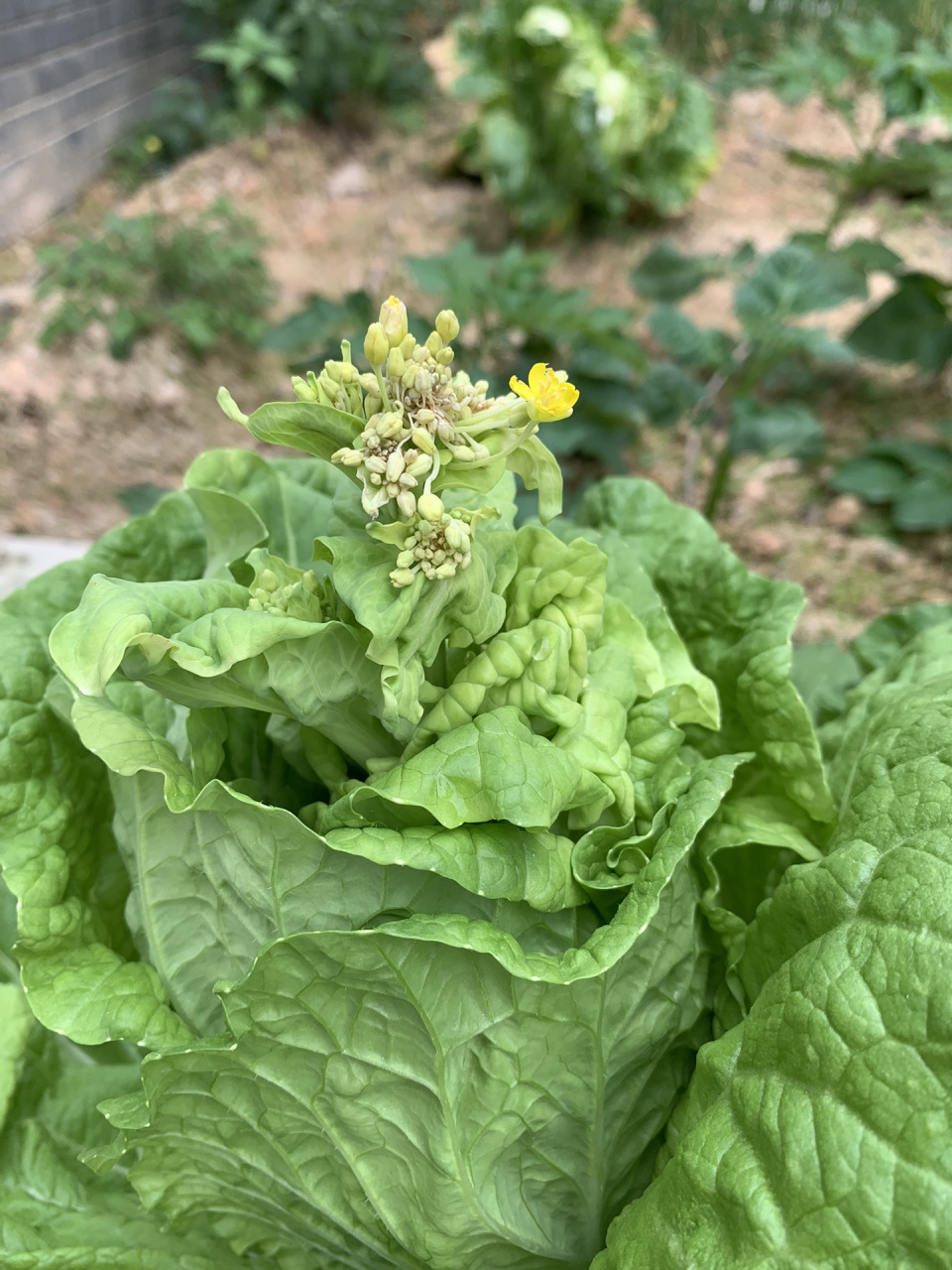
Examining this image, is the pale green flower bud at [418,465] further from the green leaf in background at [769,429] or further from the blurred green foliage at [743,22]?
the blurred green foliage at [743,22]

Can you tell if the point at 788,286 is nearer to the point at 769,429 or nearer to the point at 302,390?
the point at 769,429

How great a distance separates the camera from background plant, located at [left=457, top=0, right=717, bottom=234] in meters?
6.46

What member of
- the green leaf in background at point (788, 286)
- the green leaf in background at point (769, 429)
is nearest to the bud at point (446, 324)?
the green leaf in background at point (769, 429)

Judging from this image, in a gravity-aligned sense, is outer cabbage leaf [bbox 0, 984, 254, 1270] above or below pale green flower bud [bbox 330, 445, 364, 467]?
below

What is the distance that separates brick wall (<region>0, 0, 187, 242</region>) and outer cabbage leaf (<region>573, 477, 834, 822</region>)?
5741mm

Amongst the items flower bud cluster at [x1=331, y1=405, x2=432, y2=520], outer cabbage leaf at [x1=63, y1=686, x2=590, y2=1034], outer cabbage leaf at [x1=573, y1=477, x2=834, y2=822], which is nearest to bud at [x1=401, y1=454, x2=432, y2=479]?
flower bud cluster at [x1=331, y1=405, x2=432, y2=520]

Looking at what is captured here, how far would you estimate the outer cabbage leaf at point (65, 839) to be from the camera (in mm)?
1551

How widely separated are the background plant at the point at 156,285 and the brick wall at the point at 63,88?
61cm

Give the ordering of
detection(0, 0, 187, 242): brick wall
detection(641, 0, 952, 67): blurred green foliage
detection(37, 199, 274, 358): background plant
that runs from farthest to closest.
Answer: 1. detection(641, 0, 952, 67): blurred green foliage
2. detection(0, 0, 187, 242): brick wall
3. detection(37, 199, 274, 358): background plant

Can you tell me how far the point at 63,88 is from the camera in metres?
6.71

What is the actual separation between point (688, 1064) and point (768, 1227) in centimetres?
51

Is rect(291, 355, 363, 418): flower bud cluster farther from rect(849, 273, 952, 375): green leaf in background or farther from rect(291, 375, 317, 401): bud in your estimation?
rect(849, 273, 952, 375): green leaf in background

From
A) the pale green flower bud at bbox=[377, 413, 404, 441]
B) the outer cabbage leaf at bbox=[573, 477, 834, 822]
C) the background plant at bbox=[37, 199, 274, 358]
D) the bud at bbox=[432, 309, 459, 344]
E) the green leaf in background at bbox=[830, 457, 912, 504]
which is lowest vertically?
the green leaf in background at bbox=[830, 457, 912, 504]

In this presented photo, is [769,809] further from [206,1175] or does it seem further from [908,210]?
[908,210]
